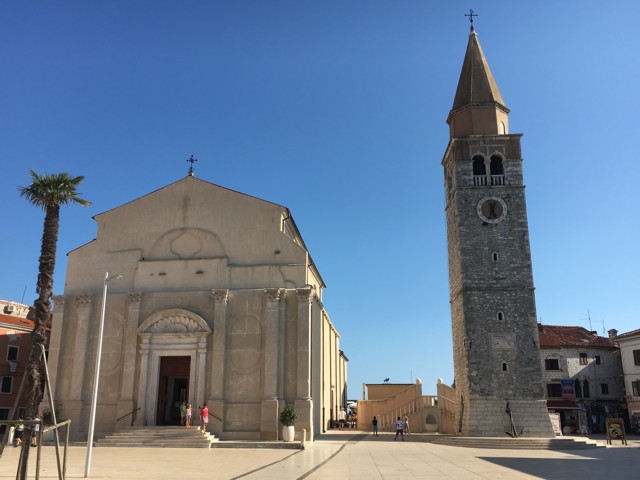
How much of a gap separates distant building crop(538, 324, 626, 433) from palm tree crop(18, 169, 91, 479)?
36.8m

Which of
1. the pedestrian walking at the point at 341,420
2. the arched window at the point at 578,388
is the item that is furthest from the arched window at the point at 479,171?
the pedestrian walking at the point at 341,420

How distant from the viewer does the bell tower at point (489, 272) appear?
32.2 metres

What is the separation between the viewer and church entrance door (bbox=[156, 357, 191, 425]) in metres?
30.0

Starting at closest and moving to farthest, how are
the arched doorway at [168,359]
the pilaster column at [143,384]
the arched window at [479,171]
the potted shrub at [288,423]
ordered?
the potted shrub at [288,423] → the pilaster column at [143,384] → the arched doorway at [168,359] → the arched window at [479,171]

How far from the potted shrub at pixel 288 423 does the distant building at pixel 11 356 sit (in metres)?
20.6

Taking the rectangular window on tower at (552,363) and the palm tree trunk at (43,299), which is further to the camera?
the rectangular window on tower at (552,363)

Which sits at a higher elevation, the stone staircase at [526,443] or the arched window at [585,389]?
the arched window at [585,389]

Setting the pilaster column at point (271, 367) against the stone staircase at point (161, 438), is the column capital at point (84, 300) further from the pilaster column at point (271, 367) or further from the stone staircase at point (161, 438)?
the pilaster column at point (271, 367)

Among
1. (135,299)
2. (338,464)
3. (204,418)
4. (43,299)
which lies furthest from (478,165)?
(43,299)

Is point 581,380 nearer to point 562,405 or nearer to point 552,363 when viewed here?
point 552,363

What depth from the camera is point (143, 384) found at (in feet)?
96.5

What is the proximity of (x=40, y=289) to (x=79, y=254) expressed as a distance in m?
6.12

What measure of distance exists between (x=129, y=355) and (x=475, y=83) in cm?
2750

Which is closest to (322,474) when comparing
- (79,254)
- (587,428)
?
(79,254)
